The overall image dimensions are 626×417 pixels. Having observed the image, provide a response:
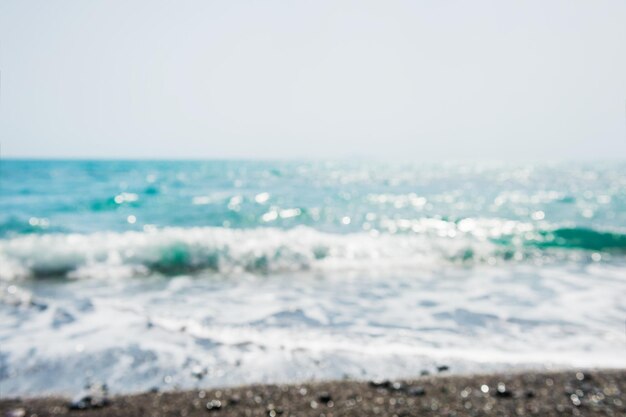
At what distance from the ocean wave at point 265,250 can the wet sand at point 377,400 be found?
4.78 m

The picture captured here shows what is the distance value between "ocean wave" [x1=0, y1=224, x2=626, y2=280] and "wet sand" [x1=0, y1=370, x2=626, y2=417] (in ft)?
15.7

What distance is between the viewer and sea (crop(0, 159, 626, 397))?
148 inches

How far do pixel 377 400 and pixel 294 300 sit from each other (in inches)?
115

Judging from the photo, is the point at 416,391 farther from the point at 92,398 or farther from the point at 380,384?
the point at 92,398

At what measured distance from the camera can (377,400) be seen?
10.0ft

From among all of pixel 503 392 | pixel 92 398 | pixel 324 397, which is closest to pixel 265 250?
pixel 92 398

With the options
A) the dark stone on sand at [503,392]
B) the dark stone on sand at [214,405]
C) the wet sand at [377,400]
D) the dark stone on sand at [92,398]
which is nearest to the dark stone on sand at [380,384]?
the wet sand at [377,400]

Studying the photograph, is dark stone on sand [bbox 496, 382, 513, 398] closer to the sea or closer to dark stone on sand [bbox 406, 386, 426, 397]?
the sea

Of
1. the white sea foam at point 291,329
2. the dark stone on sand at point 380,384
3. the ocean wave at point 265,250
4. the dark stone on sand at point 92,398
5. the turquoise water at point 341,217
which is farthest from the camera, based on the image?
the turquoise water at point 341,217

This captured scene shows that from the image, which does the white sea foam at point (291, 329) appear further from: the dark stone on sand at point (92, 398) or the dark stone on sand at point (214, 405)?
the dark stone on sand at point (214, 405)

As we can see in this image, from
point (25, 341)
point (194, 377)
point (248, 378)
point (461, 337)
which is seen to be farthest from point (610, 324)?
point (25, 341)

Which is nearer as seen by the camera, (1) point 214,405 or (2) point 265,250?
(1) point 214,405

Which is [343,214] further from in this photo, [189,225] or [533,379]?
[533,379]

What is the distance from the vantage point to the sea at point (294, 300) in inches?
148
